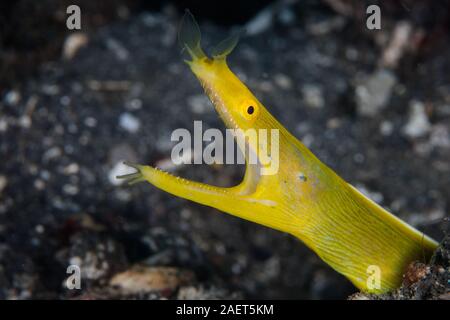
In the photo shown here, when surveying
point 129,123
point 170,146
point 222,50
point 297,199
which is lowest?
point 297,199

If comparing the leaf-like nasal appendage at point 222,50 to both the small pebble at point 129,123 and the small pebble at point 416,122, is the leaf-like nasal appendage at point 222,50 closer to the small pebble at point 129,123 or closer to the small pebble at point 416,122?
the small pebble at point 129,123

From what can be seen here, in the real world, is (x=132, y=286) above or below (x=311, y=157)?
below

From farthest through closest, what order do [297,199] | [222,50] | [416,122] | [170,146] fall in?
[416,122], [170,146], [297,199], [222,50]

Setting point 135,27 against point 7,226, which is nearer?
point 7,226

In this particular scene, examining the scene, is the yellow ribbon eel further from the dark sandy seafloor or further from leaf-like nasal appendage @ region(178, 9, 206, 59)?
the dark sandy seafloor

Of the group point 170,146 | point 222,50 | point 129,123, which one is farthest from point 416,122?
point 222,50

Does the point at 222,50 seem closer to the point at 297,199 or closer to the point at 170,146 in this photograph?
the point at 297,199
